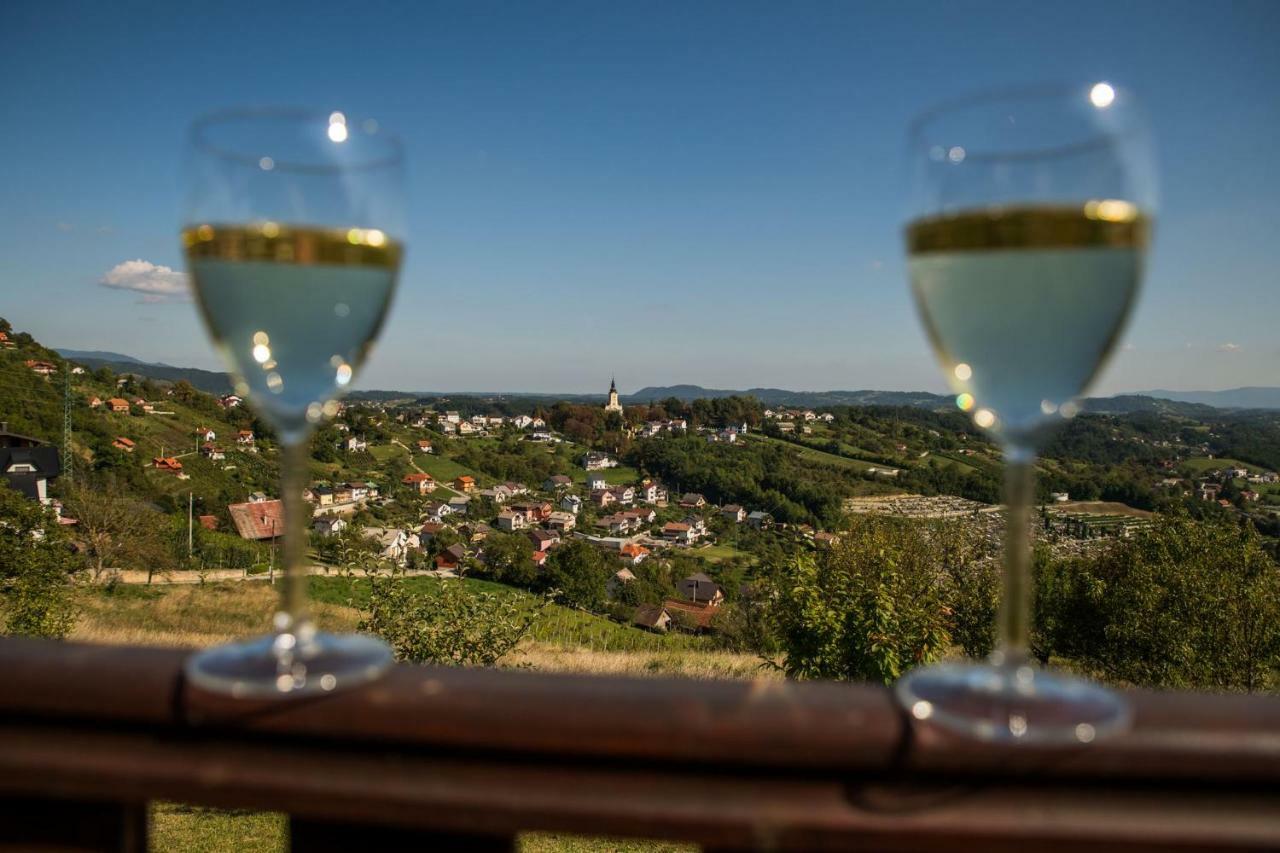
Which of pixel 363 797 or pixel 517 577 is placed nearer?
pixel 363 797

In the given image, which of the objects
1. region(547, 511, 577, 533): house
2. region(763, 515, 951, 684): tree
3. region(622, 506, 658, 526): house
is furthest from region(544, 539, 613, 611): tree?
region(763, 515, 951, 684): tree

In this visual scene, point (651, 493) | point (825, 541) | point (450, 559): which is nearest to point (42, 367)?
point (450, 559)

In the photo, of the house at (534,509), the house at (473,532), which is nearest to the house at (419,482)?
the house at (473,532)

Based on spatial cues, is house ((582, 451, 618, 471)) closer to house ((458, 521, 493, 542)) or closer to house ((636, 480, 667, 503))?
house ((636, 480, 667, 503))

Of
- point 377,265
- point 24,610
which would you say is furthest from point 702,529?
point 377,265

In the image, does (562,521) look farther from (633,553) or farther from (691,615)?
(691,615)

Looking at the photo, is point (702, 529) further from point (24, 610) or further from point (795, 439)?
point (24, 610)

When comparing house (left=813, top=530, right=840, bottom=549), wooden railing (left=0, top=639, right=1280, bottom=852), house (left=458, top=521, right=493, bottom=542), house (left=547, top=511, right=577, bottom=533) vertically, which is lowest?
house (left=547, top=511, right=577, bottom=533)
